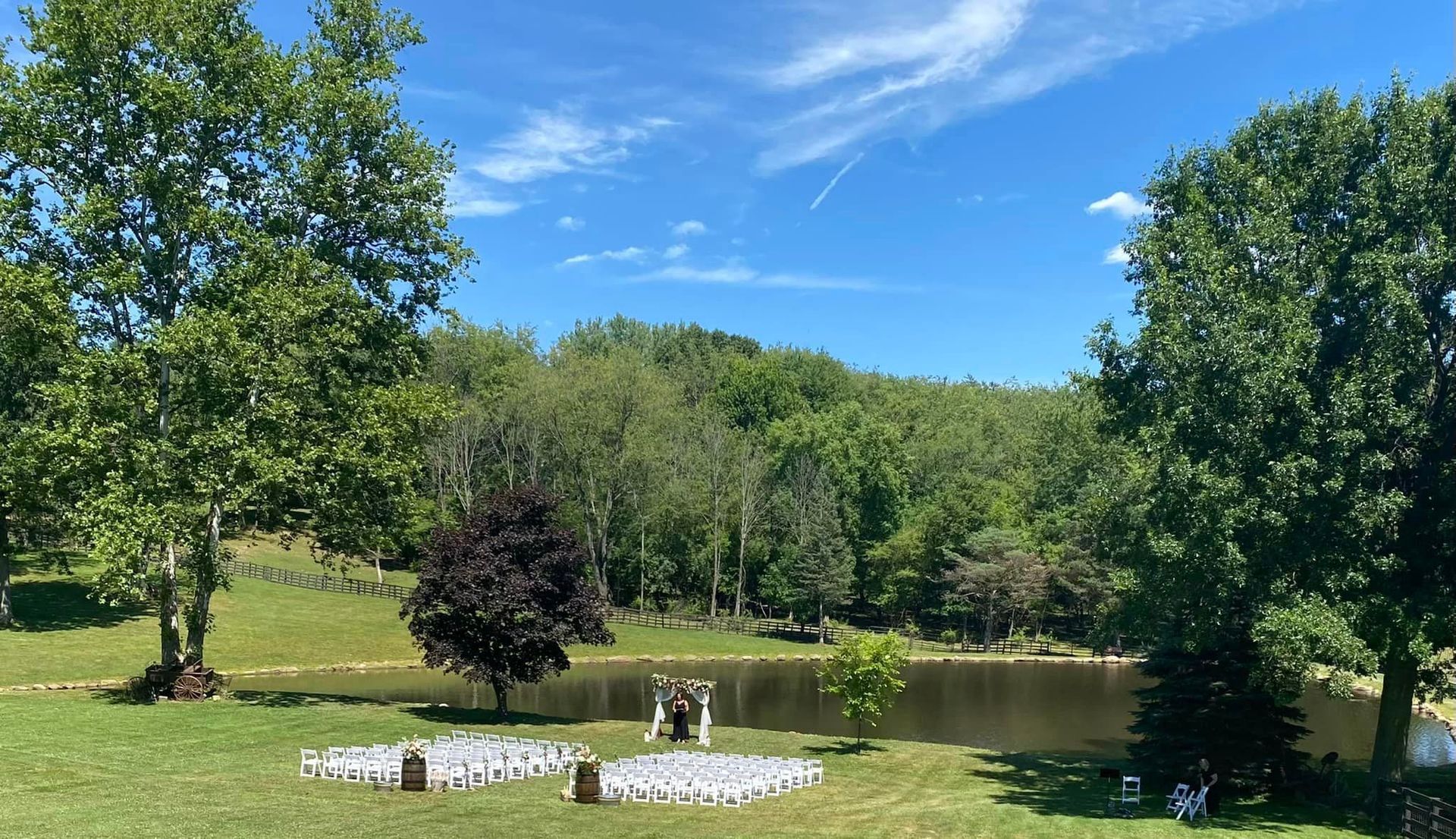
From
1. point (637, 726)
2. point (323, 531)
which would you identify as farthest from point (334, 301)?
point (637, 726)

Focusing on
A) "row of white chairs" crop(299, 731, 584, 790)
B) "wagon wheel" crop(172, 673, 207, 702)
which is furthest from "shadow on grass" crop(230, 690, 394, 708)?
"row of white chairs" crop(299, 731, 584, 790)

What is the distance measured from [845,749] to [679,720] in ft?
15.2

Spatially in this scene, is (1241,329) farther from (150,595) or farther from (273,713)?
(150,595)

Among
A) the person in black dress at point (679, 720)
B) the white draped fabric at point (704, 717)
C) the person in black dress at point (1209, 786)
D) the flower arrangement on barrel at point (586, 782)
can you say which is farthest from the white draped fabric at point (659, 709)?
the person in black dress at point (1209, 786)

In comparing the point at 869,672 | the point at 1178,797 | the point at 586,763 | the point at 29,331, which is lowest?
the point at 1178,797

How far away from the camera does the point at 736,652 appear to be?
59.6 meters

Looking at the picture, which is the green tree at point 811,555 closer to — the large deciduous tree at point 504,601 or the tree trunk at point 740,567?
the tree trunk at point 740,567

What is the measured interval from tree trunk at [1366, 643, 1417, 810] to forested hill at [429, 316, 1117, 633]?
1730 inches

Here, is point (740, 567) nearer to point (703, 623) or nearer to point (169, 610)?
point (703, 623)

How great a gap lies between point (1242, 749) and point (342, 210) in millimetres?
29354

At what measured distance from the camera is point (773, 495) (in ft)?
279

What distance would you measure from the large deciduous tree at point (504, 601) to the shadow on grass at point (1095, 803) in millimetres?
11781

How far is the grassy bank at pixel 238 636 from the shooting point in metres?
36.4

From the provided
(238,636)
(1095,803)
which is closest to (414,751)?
(1095,803)
